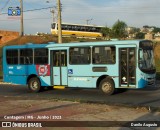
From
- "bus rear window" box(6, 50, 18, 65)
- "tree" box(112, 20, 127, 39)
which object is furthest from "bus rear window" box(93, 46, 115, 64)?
"tree" box(112, 20, 127, 39)

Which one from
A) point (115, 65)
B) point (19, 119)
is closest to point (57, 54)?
point (115, 65)

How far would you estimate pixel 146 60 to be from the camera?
18219 mm

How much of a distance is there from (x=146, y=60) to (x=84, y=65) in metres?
3.19

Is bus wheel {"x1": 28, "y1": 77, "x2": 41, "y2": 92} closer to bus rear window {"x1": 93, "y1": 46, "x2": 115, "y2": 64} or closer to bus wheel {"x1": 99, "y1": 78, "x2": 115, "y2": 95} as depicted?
bus rear window {"x1": 93, "y1": 46, "x2": 115, "y2": 64}

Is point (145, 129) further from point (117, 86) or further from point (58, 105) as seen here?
point (117, 86)

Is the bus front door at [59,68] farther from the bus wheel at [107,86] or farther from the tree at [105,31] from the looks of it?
the tree at [105,31]

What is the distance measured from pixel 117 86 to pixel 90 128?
29.0ft

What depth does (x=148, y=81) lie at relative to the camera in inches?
707

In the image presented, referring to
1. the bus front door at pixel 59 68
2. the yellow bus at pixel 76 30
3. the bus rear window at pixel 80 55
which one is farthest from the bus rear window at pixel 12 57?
the yellow bus at pixel 76 30

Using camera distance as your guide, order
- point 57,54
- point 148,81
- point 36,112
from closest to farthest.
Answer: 1. point 36,112
2. point 148,81
3. point 57,54

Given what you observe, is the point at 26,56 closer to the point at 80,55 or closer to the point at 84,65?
the point at 80,55

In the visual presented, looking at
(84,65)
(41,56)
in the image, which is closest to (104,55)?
(84,65)

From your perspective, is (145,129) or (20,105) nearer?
(145,129)

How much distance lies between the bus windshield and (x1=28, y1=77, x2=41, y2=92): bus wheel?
6.35 m
